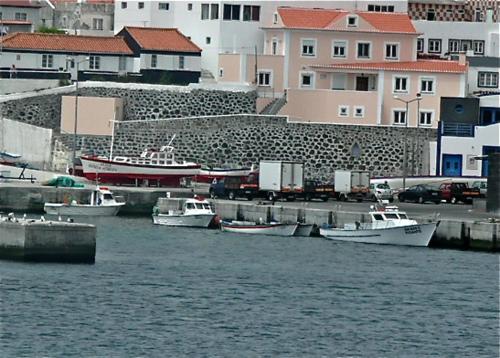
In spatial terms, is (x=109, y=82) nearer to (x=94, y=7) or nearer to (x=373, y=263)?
(x=94, y=7)

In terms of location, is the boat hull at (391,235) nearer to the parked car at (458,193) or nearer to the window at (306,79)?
the parked car at (458,193)

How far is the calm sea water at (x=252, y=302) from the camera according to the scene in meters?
56.0

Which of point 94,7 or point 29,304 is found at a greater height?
point 94,7

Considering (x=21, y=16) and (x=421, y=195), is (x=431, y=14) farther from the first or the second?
(x=421, y=195)

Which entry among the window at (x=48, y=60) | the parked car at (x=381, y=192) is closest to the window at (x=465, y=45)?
the parked car at (x=381, y=192)

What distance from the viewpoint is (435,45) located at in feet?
371

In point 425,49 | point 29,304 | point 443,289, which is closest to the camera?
point 29,304

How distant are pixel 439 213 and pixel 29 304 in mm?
25854

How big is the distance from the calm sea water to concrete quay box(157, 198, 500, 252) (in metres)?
0.90

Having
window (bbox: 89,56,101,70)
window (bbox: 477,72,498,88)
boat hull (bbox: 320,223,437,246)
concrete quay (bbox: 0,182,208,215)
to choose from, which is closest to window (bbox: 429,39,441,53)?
window (bbox: 477,72,498,88)

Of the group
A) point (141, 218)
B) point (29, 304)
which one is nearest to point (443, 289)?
point (29, 304)

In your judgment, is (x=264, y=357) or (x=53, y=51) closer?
(x=264, y=357)

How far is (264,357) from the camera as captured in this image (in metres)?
54.4

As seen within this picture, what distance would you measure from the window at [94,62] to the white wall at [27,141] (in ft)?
18.9
